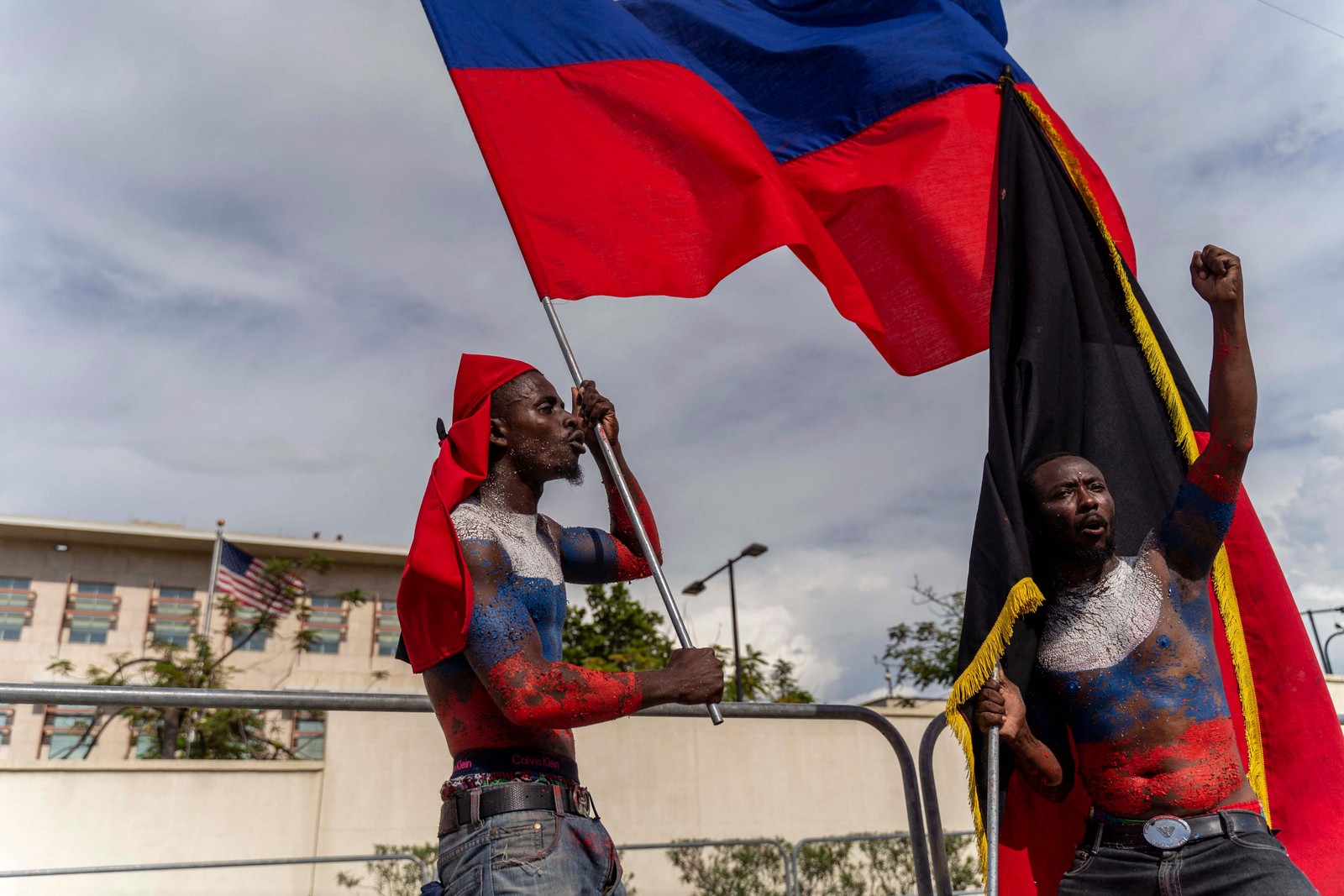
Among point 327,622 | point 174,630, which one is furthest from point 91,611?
point 327,622

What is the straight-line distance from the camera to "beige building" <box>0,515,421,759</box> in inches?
1177

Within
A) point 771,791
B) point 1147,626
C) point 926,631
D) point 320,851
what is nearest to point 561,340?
point 1147,626

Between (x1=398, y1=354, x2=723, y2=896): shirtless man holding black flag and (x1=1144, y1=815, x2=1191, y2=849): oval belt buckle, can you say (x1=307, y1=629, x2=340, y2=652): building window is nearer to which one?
(x1=398, y1=354, x2=723, y2=896): shirtless man holding black flag

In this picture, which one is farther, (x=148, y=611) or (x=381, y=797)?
(x=148, y=611)

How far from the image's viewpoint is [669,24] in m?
4.82

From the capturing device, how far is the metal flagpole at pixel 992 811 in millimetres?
2592

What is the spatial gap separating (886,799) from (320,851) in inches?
341

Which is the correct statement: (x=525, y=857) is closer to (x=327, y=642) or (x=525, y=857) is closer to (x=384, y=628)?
(x=327, y=642)

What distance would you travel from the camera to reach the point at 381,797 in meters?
14.5

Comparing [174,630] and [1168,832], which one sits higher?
[174,630]

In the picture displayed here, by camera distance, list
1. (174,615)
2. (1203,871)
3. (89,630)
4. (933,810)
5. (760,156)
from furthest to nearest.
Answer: (174,615), (89,630), (760,156), (933,810), (1203,871)

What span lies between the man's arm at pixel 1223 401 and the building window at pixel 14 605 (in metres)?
34.3

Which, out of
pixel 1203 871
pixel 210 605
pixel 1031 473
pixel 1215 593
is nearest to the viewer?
pixel 1203 871

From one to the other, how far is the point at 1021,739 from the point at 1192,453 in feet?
3.71
